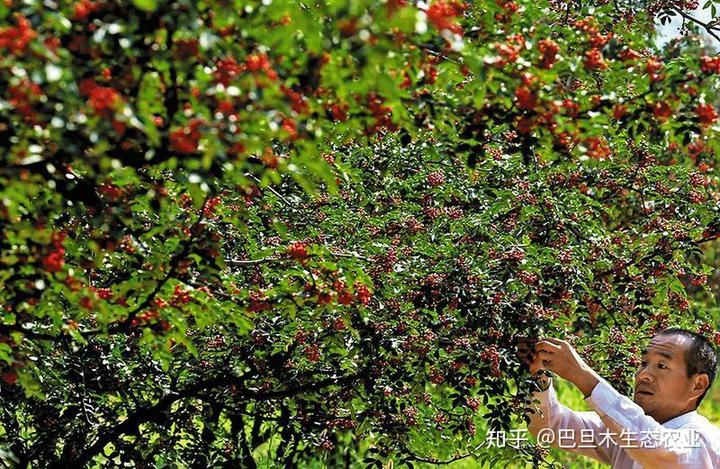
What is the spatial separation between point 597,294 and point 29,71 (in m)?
2.94

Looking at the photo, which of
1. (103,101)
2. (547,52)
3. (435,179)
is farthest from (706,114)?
(435,179)

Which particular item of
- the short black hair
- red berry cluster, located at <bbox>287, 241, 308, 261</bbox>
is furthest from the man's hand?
red berry cluster, located at <bbox>287, 241, 308, 261</bbox>

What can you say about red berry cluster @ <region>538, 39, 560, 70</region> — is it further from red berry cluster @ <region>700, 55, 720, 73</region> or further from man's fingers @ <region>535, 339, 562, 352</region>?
man's fingers @ <region>535, 339, 562, 352</region>

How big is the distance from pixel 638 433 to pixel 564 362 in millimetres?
332

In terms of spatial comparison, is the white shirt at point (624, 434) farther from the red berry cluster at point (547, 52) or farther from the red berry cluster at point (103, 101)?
the red berry cluster at point (103, 101)

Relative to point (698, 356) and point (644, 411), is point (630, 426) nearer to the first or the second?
point (644, 411)

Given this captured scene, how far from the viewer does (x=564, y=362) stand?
3453mm

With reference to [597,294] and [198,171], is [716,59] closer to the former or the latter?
[198,171]

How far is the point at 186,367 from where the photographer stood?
4457 mm

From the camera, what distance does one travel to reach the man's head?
3.66m

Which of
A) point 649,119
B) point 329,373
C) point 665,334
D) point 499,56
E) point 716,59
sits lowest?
point 329,373

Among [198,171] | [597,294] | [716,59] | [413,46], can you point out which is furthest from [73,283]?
[597,294]

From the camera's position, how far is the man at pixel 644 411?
3.34m

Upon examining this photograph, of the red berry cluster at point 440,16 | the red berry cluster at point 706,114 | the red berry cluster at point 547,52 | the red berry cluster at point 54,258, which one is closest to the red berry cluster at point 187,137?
the red berry cluster at point 440,16
